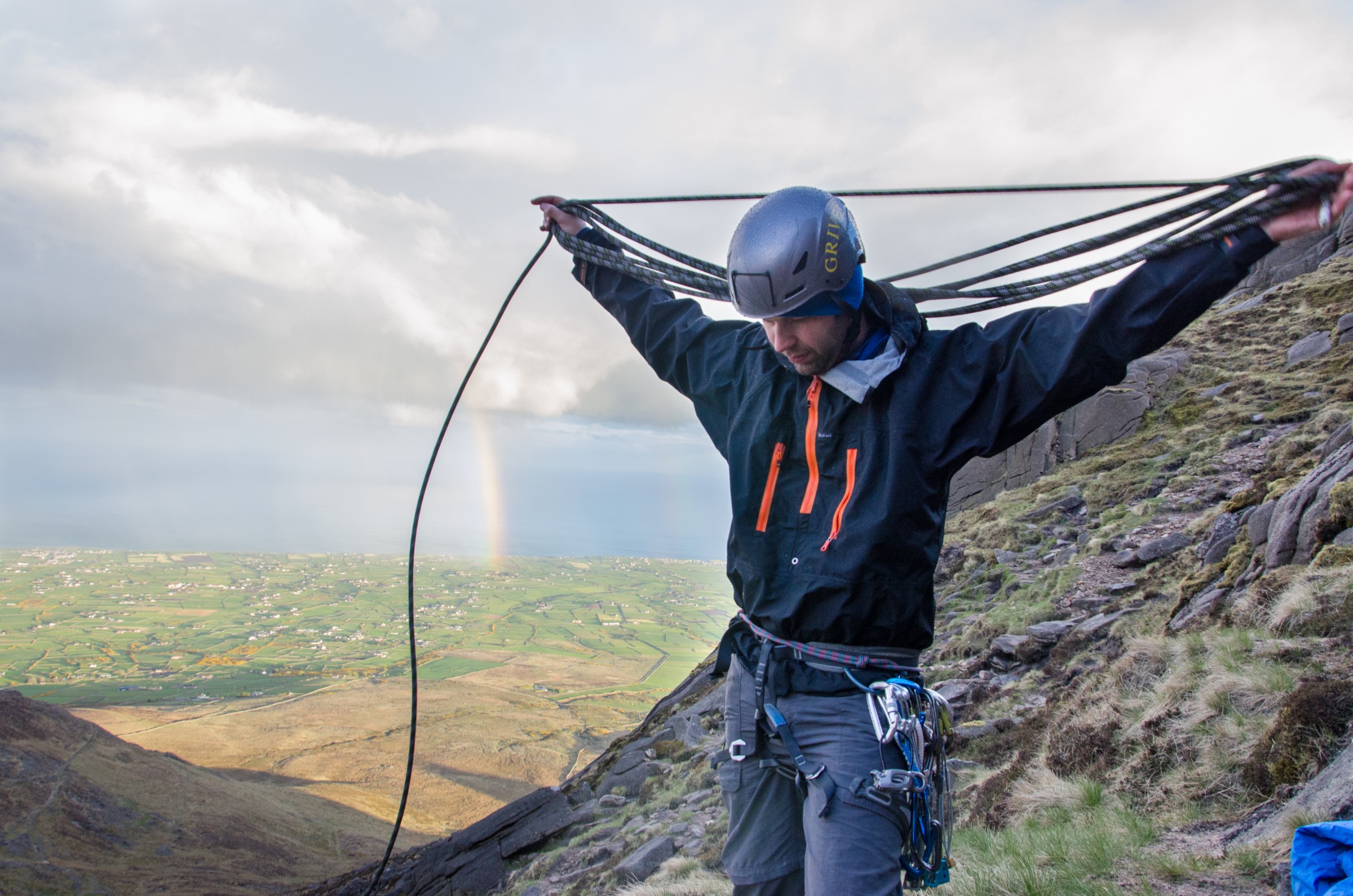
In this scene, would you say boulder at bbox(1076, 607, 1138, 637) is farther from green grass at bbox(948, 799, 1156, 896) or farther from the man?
the man

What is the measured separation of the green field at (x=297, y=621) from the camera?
69938 millimetres

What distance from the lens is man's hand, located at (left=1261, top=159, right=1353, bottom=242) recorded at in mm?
1970

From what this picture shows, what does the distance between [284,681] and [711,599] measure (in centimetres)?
6215

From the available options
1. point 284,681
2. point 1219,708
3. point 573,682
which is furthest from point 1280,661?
point 284,681

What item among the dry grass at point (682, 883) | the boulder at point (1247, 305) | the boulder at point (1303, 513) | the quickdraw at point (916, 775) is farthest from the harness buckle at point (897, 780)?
the boulder at point (1247, 305)

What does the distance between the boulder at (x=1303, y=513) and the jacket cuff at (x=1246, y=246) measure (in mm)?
7866

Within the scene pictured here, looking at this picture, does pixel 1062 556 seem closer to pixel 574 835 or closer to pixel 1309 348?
pixel 574 835

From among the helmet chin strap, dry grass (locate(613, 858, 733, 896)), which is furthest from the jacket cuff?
dry grass (locate(613, 858, 733, 896))

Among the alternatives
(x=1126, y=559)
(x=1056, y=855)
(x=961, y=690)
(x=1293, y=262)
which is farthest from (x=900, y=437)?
(x=1293, y=262)

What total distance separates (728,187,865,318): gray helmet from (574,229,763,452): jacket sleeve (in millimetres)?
360

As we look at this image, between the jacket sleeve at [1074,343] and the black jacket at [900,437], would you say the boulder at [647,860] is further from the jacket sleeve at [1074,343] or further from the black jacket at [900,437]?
the jacket sleeve at [1074,343]

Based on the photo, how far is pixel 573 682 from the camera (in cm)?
6825

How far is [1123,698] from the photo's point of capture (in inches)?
281

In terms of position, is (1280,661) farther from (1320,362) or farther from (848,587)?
(1320,362)
